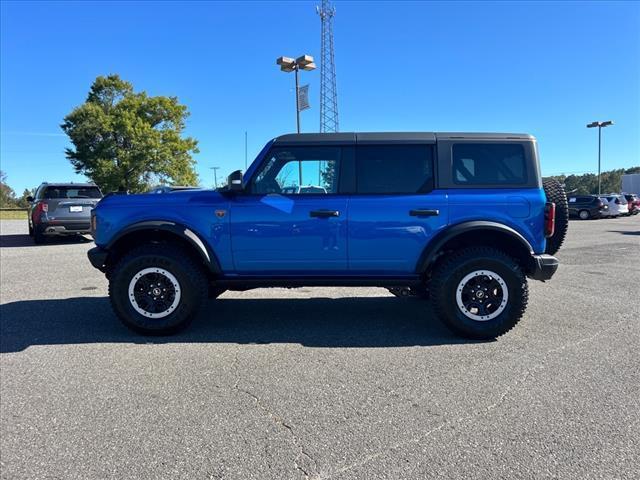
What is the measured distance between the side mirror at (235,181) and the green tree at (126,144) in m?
36.7

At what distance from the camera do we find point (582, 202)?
1121 inches

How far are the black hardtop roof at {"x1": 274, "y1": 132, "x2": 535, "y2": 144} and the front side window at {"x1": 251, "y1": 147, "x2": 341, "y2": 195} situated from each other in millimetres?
91

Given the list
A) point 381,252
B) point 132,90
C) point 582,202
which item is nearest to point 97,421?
point 381,252

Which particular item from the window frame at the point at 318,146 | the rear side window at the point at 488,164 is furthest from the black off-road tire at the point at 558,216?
the window frame at the point at 318,146

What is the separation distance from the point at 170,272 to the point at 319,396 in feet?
7.14

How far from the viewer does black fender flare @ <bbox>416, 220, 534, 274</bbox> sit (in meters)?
4.45

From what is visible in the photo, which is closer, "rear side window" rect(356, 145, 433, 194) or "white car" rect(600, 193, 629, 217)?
"rear side window" rect(356, 145, 433, 194)

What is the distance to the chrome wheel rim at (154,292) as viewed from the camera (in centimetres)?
466

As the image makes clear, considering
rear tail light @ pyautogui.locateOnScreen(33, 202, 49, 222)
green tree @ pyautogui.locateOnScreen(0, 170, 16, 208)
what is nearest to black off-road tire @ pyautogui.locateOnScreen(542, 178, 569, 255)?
rear tail light @ pyautogui.locateOnScreen(33, 202, 49, 222)

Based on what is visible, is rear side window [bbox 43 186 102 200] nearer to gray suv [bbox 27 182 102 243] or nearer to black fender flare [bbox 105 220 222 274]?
gray suv [bbox 27 182 102 243]

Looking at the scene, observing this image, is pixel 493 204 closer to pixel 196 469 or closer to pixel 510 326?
pixel 510 326

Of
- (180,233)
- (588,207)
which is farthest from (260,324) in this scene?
(588,207)

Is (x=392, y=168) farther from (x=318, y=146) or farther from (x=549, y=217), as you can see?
(x=549, y=217)

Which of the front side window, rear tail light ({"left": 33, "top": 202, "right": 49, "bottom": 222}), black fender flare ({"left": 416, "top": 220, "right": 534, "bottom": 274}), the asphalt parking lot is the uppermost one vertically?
the front side window
